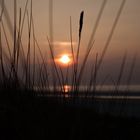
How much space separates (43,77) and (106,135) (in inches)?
25.0

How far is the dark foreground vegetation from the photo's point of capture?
155 centimetres

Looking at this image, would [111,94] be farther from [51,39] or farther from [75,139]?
[75,139]

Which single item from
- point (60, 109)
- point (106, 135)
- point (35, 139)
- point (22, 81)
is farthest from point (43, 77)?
point (35, 139)

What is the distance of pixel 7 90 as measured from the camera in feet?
6.30

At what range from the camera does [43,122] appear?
161 centimetres

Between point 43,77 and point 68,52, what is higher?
point 68,52

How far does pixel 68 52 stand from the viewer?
2.52 metres

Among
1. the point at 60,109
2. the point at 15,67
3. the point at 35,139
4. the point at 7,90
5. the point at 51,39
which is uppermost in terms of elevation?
the point at 51,39

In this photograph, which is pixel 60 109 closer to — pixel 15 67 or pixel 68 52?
pixel 15 67

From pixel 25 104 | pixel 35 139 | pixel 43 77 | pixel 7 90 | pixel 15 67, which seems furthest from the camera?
pixel 43 77

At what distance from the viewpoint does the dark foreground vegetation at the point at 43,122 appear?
5.10 feet

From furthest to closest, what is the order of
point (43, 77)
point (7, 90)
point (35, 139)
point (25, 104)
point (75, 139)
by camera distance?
1. point (43, 77)
2. point (7, 90)
3. point (25, 104)
4. point (75, 139)
5. point (35, 139)

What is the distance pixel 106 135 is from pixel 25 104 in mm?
400

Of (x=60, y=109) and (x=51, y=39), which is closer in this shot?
(x=60, y=109)
